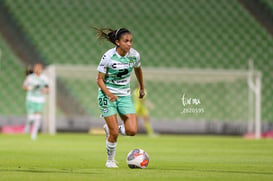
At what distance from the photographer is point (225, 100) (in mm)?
17500

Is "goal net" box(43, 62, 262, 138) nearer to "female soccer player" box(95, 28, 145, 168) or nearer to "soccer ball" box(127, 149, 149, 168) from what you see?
"female soccer player" box(95, 28, 145, 168)

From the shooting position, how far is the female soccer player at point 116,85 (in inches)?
244

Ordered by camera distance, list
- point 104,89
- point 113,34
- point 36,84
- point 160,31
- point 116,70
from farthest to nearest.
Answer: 1. point 160,31
2. point 36,84
3. point 113,34
4. point 116,70
5. point 104,89

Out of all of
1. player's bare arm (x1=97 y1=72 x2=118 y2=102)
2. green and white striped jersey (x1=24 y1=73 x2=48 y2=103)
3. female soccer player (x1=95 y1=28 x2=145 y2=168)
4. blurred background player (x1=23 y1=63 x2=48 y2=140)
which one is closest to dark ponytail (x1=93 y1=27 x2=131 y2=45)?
female soccer player (x1=95 y1=28 x2=145 y2=168)

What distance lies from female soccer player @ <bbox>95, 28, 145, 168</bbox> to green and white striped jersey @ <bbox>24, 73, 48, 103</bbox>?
8015 mm

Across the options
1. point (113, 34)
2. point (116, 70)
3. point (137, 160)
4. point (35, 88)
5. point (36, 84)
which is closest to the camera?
point (137, 160)

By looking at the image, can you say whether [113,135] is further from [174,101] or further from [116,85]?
[174,101]

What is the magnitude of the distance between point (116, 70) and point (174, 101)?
449 inches

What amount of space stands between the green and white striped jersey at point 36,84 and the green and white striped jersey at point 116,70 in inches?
316

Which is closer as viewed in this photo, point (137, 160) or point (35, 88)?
point (137, 160)

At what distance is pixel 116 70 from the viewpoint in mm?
6293

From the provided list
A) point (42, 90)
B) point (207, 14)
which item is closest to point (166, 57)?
point (207, 14)

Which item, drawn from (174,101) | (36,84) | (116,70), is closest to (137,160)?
(116,70)

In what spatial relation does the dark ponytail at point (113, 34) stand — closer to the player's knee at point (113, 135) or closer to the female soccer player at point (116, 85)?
the female soccer player at point (116, 85)
